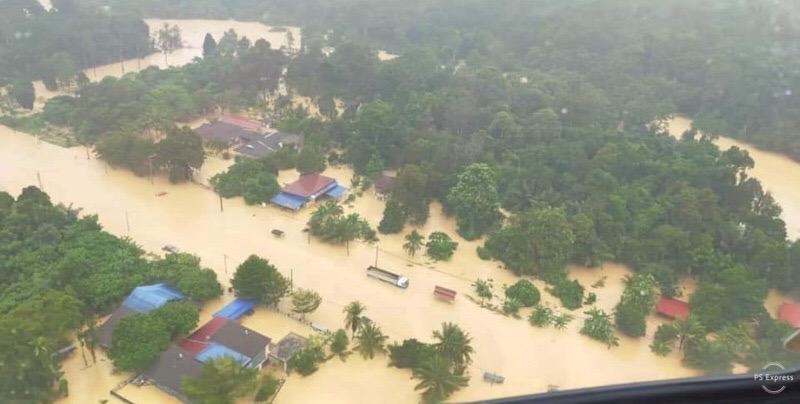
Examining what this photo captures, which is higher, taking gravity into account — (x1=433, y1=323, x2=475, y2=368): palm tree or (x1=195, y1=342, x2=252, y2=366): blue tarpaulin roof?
(x1=433, y1=323, x2=475, y2=368): palm tree

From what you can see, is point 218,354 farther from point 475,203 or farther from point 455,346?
point 475,203

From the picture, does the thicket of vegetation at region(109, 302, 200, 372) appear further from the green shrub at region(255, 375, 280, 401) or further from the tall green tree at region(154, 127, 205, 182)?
the tall green tree at region(154, 127, 205, 182)

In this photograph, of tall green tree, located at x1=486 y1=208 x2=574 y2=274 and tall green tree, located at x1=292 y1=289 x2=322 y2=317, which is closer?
tall green tree, located at x1=292 y1=289 x2=322 y2=317

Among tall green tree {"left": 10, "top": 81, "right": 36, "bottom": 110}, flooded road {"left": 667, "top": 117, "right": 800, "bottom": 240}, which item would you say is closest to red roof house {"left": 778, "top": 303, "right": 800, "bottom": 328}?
flooded road {"left": 667, "top": 117, "right": 800, "bottom": 240}

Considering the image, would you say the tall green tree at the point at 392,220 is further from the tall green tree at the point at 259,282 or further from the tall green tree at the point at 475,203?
the tall green tree at the point at 259,282

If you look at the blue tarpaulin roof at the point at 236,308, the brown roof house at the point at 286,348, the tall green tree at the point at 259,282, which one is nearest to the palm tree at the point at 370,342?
the brown roof house at the point at 286,348

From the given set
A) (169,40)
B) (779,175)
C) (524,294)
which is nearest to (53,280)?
(524,294)

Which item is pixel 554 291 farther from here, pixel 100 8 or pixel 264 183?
pixel 100 8
